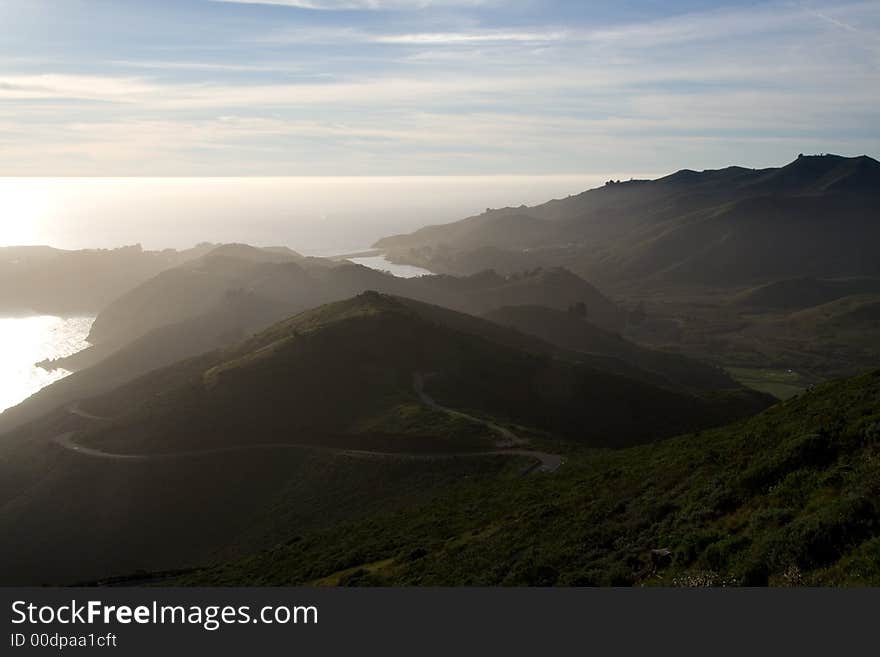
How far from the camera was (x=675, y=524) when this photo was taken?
20.9m

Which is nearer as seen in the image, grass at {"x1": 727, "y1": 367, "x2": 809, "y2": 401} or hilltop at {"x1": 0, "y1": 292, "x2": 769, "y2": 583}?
hilltop at {"x1": 0, "y1": 292, "x2": 769, "y2": 583}

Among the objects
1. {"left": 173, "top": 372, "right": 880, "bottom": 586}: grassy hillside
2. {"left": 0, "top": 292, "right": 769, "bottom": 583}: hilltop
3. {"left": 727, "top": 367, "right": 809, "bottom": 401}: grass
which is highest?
{"left": 173, "top": 372, "right": 880, "bottom": 586}: grassy hillside

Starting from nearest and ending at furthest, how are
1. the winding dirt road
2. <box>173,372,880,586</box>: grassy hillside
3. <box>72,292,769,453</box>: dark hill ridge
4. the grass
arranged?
1. <box>173,372,880,586</box>: grassy hillside
2. the winding dirt road
3. <box>72,292,769,453</box>: dark hill ridge
4. the grass

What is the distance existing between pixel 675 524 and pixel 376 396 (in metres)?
64.5

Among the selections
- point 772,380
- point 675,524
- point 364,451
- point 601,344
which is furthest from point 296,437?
point 772,380

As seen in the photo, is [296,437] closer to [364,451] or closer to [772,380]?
[364,451]

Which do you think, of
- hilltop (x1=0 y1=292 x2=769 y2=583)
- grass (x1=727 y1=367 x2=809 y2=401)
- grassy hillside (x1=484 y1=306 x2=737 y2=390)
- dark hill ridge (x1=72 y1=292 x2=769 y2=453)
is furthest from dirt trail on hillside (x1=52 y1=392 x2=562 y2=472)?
grass (x1=727 y1=367 x2=809 y2=401)

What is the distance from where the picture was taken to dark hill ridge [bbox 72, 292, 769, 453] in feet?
251

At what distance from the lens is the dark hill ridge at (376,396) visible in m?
76.4

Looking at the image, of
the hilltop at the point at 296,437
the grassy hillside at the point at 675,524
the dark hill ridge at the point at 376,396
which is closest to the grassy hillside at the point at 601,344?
the dark hill ridge at the point at 376,396

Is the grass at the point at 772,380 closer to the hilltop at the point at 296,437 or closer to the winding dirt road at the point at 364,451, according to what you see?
the hilltop at the point at 296,437

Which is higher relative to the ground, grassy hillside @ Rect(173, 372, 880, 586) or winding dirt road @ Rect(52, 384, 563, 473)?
grassy hillside @ Rect(173, 372, 880, 586)

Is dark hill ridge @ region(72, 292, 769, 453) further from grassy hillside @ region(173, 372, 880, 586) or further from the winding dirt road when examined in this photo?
grassy hillside @ region(173, 372, 880, 586)

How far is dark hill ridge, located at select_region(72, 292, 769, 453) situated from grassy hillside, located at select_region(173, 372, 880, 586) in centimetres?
2958
